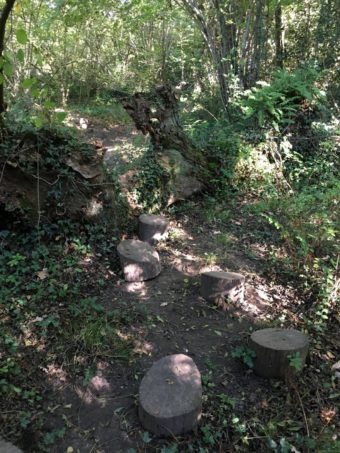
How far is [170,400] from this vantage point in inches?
120

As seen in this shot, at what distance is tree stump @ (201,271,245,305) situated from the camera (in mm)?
4461

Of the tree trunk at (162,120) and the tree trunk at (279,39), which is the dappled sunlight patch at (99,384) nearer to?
the tree trunk at (162,120)

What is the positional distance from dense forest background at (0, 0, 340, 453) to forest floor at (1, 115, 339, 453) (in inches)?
1.2

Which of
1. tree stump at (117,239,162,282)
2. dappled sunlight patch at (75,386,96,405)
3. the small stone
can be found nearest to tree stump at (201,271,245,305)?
tree stump at (117,239,162,282)

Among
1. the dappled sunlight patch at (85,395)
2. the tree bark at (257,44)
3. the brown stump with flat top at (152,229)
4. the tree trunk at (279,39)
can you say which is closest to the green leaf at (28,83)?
the dappled sunlight patch at (85,395)

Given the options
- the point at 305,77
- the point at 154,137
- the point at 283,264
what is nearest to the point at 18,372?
the point at 283,264

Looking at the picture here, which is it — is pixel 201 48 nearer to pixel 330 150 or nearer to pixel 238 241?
pixel 330 150

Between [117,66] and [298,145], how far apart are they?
8862mm

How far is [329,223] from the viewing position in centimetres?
477

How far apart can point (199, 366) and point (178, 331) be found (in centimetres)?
54

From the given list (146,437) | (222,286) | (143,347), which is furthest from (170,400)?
(222,286)

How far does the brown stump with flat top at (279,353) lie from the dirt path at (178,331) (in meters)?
0.17

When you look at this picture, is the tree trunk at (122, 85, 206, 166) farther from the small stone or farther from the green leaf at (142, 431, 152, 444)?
the small stone

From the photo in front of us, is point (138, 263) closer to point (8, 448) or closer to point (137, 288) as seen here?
point (137, 288)
